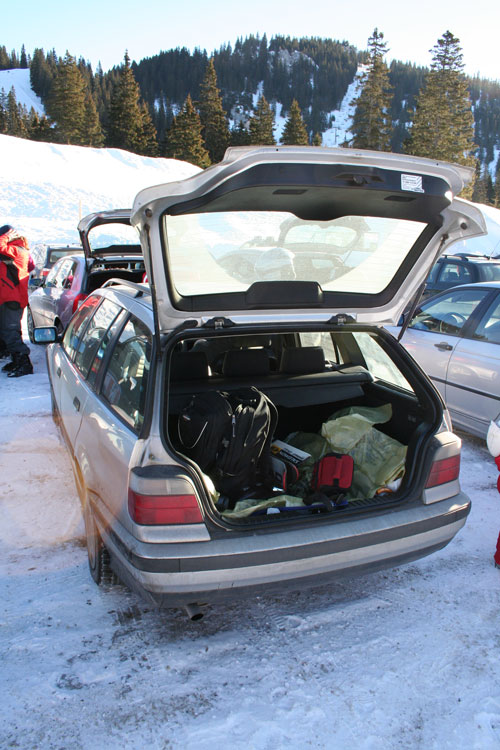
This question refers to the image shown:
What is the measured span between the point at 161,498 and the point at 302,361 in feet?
5.69

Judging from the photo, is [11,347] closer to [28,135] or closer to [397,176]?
[397,176]

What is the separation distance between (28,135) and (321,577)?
77.1 meters

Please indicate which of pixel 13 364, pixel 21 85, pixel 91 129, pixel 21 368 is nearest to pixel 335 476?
pixel 21 368

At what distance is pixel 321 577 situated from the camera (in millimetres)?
2250

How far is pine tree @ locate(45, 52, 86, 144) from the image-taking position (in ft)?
188

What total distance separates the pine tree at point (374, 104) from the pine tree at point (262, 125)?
12.5m

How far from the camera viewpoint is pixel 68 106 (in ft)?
188

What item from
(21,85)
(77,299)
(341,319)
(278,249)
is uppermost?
(21,85)

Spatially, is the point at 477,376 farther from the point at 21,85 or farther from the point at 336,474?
the point at 21,85

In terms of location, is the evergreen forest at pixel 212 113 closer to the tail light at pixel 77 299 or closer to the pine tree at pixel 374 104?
the pine tree at pixel 374 104

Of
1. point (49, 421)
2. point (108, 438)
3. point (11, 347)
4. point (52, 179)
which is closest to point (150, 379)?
point (108, 438)

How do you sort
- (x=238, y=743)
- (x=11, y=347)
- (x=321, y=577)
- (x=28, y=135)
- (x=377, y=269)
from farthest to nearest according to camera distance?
(x=28, y=135), (x=11, y=347), (x=377, y=269), (x=321, y=577), (x=238, y=743)

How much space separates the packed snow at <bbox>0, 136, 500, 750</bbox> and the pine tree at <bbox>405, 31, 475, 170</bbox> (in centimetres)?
5241

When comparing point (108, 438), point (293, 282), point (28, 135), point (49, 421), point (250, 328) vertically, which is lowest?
point (49, 421)
